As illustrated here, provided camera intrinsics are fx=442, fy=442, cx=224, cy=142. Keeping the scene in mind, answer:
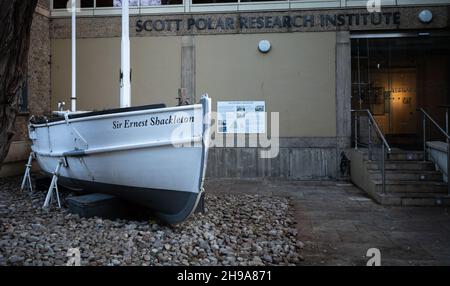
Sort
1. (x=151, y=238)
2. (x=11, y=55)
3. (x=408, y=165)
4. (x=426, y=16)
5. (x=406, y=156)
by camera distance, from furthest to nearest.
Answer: (x=426, y=16)
(x=406, y=156)
(x=408, y=165)
(x=151, y=238)
(x=11, y=55)

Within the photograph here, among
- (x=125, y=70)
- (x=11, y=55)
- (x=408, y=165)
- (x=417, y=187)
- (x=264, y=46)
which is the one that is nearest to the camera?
(x=11, y=55)

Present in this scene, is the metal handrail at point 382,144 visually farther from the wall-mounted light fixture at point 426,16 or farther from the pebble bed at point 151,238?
the wall-mounted light fixture at point 426,16

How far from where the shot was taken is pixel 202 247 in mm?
5434

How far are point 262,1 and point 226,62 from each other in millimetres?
1939

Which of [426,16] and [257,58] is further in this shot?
[257,58]

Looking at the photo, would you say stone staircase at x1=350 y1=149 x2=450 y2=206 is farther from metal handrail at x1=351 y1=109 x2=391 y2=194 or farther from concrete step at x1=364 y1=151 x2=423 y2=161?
metal handrail at x1=351 y1=109 x2=391 y2=194

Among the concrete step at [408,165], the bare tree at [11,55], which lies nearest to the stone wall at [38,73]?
the bare tree at [11,55]

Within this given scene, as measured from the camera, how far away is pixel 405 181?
8.78 m

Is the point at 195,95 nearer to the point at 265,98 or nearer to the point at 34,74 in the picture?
the point at 265,98

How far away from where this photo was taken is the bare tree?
351 centimetres

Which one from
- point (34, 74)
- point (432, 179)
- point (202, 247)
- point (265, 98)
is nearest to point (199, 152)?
point (202, 247)

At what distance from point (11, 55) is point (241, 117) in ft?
28.5

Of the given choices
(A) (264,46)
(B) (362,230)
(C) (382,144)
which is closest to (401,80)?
(A) (264,46)

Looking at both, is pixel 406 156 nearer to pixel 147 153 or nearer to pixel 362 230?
pixel 362 230
